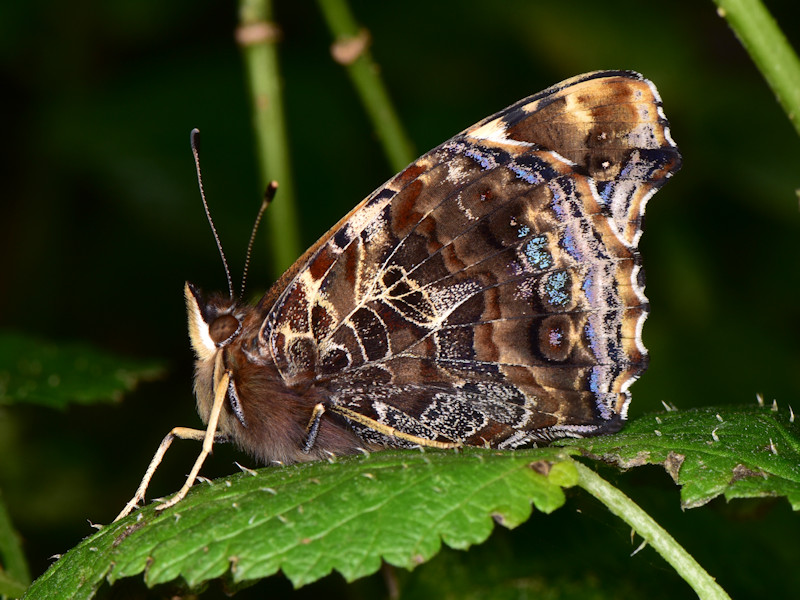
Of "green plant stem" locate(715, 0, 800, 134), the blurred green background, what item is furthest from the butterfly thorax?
the blurred green background

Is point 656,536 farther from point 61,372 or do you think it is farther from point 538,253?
point 61,372

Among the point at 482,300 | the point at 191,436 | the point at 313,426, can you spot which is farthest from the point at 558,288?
the point at 191,436

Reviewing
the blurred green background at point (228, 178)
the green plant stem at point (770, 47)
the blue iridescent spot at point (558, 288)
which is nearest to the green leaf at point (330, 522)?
the blue iridescent spot at point (558, 288)

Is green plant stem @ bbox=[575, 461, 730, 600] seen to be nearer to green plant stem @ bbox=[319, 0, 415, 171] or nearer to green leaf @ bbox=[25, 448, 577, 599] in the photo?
green leaf @ bbox=[25, 448, 577, 599]

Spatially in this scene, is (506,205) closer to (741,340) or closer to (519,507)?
(519,507)

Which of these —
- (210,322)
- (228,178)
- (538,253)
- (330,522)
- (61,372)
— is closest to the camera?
(330,522)

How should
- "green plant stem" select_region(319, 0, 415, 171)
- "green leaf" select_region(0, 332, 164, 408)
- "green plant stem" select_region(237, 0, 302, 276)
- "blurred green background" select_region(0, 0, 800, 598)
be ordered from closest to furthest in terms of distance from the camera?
"green plant stem" select_region(237, 0, 302, 276)
"green plant stem" select_region(319, 0, 415, 171)
"green leaf" select_region(0, 332, 164, 408)
"blurred green background" select_region(0, 0, 800, 598)
